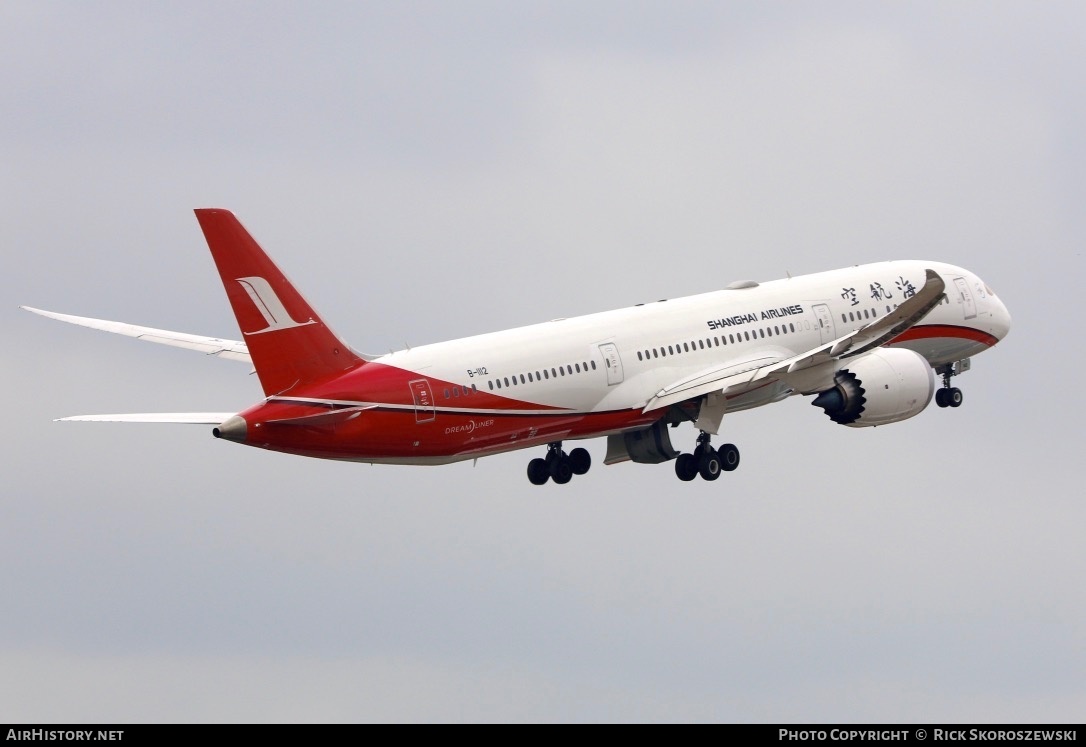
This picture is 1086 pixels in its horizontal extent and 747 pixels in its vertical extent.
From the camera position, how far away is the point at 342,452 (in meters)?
70.4

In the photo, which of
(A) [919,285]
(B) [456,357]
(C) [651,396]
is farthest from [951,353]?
(B) [456,357]

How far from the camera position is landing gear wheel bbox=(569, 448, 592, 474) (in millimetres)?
81875

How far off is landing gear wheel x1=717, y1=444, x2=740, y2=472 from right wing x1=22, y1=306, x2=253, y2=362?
678 inches

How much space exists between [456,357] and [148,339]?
14.7 metres

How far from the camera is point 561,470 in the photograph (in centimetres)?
8131

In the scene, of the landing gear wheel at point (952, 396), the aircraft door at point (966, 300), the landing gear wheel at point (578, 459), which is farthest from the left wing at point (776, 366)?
the landing gear wheel at point (952, 396)

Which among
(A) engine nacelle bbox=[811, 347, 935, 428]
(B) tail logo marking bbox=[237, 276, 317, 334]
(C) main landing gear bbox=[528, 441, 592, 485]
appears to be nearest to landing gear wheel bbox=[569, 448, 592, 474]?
(C) main landing gear bbox=[528, 441, 592, 485]

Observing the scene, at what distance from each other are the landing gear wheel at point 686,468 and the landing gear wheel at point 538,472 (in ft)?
15.8

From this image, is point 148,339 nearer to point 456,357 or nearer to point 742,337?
point 456,357

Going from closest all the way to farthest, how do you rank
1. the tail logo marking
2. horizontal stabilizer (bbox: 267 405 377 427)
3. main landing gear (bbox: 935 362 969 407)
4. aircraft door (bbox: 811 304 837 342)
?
the tail logo marking, horizontal stabilizer (bbox: 267 405 377 427), aircraft door (bbox: 811 304 837 342), main landing gear (bbox: 935 362 969 407)

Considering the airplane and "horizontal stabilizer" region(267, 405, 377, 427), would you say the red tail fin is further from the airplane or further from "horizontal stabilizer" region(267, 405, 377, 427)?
"horizontal stabilizer" region(267, 405, 377, 427)

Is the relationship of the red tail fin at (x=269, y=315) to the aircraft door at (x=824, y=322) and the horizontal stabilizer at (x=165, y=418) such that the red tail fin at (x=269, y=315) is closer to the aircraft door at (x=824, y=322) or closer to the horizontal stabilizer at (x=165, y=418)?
the horizontal stabilizer at (x=165, y=418)

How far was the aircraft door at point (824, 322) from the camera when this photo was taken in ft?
272

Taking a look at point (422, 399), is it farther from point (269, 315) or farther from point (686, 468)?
point (686, 468)
